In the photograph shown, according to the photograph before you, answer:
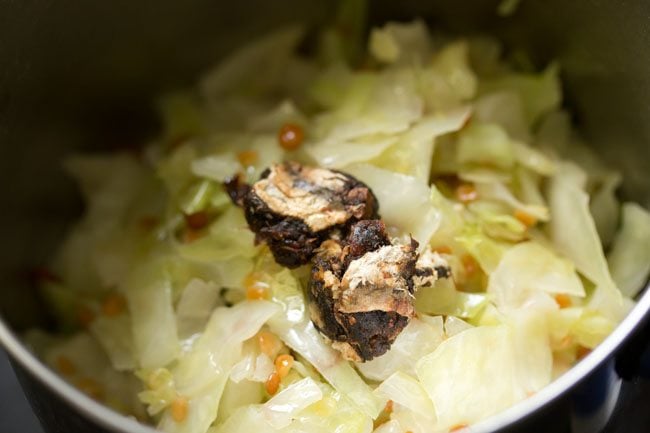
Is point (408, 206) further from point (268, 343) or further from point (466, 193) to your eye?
point (268, 343)

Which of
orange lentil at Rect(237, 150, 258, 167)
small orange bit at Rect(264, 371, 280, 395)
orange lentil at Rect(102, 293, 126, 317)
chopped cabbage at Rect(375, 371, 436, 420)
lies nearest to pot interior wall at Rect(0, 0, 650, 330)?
orange lentil at Rect(102, 293, 126, 317)

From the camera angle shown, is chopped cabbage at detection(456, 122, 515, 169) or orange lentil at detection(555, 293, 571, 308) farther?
chopped cabbage at detection(456, 122, 515, 169)

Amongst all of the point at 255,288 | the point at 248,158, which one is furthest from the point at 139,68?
the point at 255,288

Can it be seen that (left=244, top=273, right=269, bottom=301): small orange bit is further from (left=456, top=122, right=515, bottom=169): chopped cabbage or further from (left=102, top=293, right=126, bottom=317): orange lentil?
(left=456, top=122, right=515, bottom=169): chopped cabbage

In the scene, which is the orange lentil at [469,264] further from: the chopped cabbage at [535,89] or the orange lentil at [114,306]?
the orange lentil at [114,306]

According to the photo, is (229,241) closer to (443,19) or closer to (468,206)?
(468,206)

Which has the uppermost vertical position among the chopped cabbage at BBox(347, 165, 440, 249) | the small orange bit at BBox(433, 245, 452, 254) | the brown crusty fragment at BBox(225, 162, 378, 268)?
the brown crusty fragment at BBox(225, 162, 378, 268)

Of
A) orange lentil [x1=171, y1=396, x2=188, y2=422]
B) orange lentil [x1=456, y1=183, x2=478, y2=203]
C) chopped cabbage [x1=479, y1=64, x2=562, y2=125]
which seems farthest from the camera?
chopped cabbage [x1=479, y1=64, x2=562, y2=125]

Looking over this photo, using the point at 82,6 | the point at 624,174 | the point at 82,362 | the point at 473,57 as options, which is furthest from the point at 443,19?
the point at 82,362

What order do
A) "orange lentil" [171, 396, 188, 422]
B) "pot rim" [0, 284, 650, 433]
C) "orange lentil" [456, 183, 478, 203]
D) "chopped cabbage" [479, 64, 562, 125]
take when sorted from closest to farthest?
1. "pot rim" [0, 284, 650, 433]
2. "orange lentil" [171, 396, 188, 422]
3. "orange lentil" [456, 183, 478, 203]
4. "chopped cabbage" [479, 64, 562, 125]
